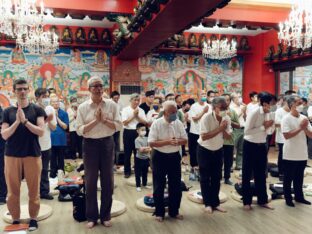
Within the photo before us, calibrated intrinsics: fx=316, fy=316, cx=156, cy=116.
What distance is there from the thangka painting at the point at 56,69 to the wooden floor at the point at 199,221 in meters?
5.54

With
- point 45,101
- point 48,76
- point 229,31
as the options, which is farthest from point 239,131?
point 48,76

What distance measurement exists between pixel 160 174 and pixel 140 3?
3.14 meters

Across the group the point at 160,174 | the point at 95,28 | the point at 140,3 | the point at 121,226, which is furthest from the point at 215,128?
the point at 95,28

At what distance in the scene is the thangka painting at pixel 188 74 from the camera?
10.7m

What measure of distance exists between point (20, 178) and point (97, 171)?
903 mm

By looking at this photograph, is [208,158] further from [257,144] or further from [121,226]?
[121,226]

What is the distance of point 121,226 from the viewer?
407 cm

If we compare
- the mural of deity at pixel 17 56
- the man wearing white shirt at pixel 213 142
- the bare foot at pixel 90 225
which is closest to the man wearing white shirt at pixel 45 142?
the bare foot at pixel 90 225

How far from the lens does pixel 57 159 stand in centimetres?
605

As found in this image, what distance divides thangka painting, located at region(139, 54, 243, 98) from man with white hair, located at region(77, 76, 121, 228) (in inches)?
263

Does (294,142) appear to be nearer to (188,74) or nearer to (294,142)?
(294,142)

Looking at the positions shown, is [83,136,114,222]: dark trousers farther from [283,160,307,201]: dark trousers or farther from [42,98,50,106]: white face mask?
[283,160,307,201]: dark trousers

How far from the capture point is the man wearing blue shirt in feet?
18.4

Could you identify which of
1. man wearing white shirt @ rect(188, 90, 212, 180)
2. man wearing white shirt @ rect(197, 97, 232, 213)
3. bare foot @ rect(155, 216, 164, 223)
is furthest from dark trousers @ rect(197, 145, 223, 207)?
man wearing white shirt @ rect(188, 90, 212, 180)
